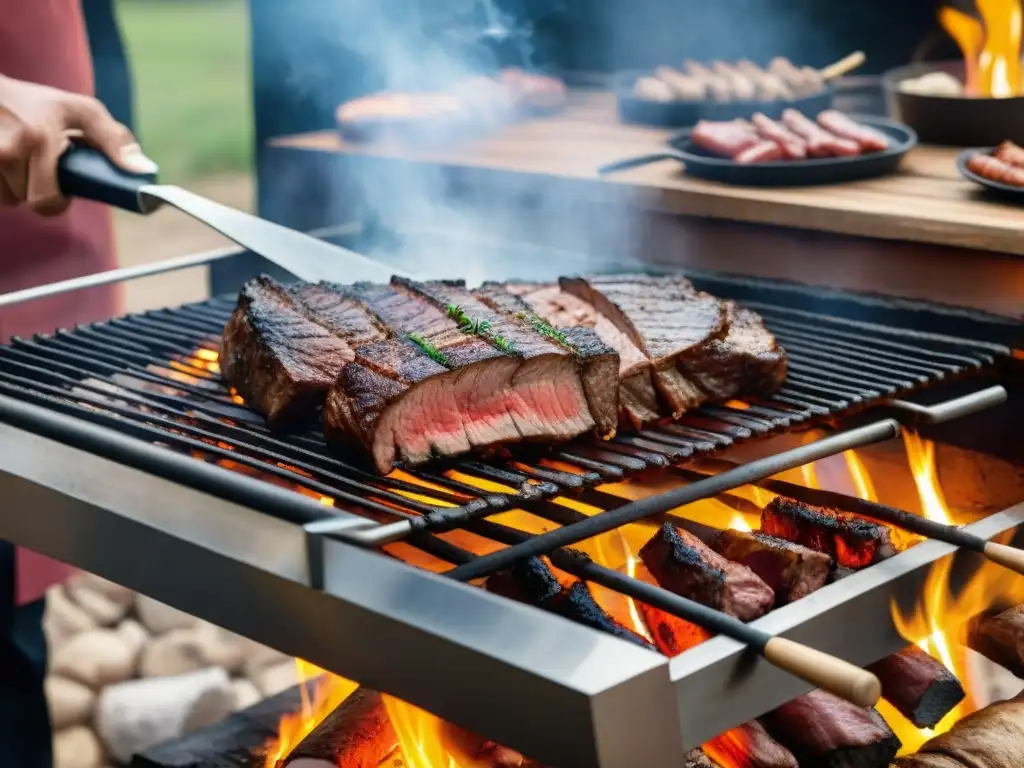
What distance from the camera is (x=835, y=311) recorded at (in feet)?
11.0

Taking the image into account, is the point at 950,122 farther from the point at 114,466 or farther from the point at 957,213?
the point at 114,466

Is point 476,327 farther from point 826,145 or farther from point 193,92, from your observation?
point 193,92

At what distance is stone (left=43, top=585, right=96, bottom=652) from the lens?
525 centimetres

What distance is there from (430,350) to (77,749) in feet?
9.97

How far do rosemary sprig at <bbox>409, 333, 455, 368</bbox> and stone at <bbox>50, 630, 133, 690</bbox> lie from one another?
3.16 metres

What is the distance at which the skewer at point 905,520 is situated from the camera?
201 cm

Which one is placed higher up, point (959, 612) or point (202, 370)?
point (202, 370)

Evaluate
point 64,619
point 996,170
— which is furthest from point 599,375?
point 64,619

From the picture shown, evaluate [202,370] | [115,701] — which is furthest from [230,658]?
[202,370]

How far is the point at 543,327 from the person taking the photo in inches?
99.7

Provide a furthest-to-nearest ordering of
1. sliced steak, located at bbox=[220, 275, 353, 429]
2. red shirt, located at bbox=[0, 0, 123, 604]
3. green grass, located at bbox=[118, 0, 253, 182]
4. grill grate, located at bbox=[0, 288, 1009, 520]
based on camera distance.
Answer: green grass, located at bbox=[118, 0, 253, 182]
red shirt, located at bbox=[0, 0, 123, 604]
sliced steak, located at bbox=[220, 275, 353, 429]
grill grate, located at bbox=[0, 288, 1009, 520]

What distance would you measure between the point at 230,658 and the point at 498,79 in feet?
9.65

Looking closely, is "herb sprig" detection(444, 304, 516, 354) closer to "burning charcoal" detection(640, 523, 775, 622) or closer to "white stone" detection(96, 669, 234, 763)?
"burning charcoal" detection(640, 523, 775, 622)

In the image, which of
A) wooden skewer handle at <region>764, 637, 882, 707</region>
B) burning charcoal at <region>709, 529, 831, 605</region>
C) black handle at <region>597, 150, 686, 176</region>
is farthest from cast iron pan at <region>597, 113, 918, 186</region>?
wooden skewer handle at <region>764, 637, 882, 707</region>
